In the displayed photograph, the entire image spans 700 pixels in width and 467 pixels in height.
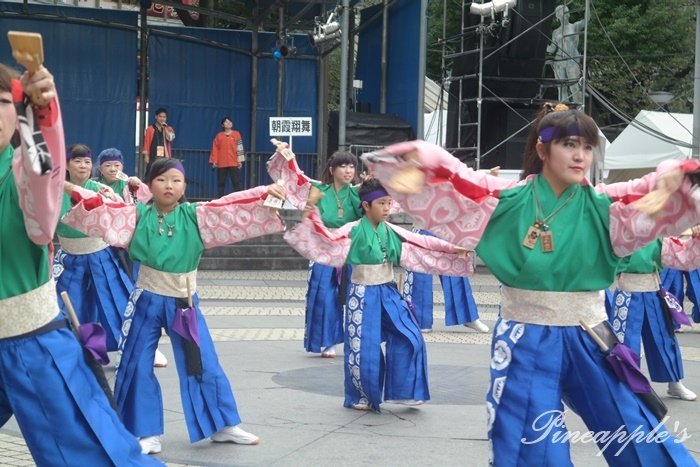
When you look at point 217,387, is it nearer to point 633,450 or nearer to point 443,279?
point 633,450

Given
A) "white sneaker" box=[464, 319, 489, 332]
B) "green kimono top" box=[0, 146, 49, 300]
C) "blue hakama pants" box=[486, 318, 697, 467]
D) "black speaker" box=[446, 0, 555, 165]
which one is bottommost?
"white sneaker" box=[464, 319, 489, 332]

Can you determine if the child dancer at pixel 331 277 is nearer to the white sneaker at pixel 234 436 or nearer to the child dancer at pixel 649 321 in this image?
the child dancer at pixel 649 321

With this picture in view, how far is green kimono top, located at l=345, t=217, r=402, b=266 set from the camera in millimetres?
7645

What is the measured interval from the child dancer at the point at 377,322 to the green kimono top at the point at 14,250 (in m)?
3.42

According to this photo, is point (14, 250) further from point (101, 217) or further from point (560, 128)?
point (101, 217)

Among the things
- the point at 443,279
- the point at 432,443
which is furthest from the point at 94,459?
the point at 443,279

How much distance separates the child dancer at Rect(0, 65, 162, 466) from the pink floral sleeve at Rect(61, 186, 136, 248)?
217 cm

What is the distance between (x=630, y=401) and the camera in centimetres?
427

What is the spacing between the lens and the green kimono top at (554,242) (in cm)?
438

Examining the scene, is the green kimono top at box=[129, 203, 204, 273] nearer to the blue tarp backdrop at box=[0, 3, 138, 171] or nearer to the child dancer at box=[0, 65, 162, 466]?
the child dancer at box=[0, 65, 162, 466]

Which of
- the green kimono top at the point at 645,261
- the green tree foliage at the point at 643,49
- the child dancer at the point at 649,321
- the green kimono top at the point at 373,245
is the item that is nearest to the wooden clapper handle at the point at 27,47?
the green kimono top at the point at 373,245

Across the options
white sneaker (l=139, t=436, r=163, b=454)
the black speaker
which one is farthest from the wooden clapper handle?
the black speaker

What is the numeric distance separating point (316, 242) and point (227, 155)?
13.6m

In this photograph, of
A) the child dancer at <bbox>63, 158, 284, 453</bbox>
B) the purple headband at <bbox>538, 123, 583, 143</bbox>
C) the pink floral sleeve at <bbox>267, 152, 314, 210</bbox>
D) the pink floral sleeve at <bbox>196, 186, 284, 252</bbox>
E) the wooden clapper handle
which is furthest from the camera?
the pink floral sleeve at <bbox>267, 152, 314, 210</bbox>
